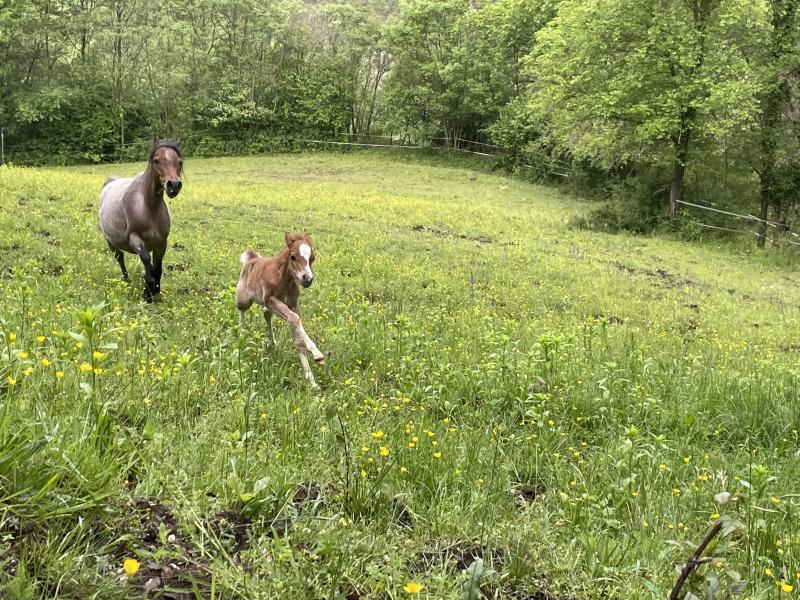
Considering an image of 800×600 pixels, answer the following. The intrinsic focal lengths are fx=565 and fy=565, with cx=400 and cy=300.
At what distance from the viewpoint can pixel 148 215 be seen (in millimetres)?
9023

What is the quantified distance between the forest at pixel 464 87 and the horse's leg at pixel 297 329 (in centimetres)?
2099

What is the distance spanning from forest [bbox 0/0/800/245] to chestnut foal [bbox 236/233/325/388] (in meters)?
20.8

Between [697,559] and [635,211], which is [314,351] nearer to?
[697,559]

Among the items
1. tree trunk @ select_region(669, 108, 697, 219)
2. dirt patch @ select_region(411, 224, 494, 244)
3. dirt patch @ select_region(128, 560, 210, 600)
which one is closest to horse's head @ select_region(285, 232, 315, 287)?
dirt patch @ select_region(128, 560, 210, 600)

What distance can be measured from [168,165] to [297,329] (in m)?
3.67

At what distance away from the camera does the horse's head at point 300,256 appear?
6.23 meters

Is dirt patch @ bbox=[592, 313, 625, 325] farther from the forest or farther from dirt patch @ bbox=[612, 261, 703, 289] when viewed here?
the forest

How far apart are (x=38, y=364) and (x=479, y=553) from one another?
122 inches

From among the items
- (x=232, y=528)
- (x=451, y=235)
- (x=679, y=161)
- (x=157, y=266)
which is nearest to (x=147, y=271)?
(x=157, y=266)

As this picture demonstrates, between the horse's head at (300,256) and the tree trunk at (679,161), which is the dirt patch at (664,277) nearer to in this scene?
the tree trunk at (679,161)

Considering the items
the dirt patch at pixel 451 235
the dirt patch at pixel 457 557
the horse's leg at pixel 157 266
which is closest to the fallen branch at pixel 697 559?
the dirt patch at pixel 457 557

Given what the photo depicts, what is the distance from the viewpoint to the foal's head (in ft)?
26.2

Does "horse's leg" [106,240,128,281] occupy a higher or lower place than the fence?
lower

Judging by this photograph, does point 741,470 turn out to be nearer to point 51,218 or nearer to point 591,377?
point 591,377
